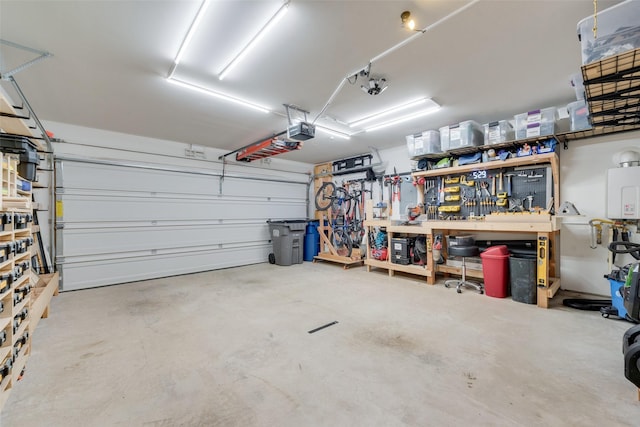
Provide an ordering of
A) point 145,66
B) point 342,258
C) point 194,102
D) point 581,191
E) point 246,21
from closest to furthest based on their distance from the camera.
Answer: point 246,21, point 145,66, point 194,102, point 581,191, point 342,258

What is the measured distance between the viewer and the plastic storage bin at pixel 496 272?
3.65 meters

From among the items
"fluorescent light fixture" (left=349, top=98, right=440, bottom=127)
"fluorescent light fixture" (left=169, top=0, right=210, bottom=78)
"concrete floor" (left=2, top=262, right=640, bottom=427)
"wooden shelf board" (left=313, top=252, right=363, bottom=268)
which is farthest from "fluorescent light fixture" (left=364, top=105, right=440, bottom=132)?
"fluorescent light fixture" (left=169, top=0, right=210, bottom=78)

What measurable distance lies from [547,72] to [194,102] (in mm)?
4212

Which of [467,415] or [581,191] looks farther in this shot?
[581,191]

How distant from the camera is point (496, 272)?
367 cm

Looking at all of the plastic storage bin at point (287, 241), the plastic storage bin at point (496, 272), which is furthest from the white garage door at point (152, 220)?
the plastic storage bin at point (496, 272)

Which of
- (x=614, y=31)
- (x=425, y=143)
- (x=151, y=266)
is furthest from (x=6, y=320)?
(x=425, y=143)

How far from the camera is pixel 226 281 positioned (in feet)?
15.7

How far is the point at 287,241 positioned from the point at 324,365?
4323 mm

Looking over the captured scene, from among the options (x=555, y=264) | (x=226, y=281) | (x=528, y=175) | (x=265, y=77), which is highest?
(x=265, y=77)

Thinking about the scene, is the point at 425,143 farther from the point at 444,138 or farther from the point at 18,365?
the point at 18,365

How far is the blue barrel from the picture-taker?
269 inches

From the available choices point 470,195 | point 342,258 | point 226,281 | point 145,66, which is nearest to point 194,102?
point 145,66

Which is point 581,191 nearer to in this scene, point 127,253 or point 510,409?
point 510,409
